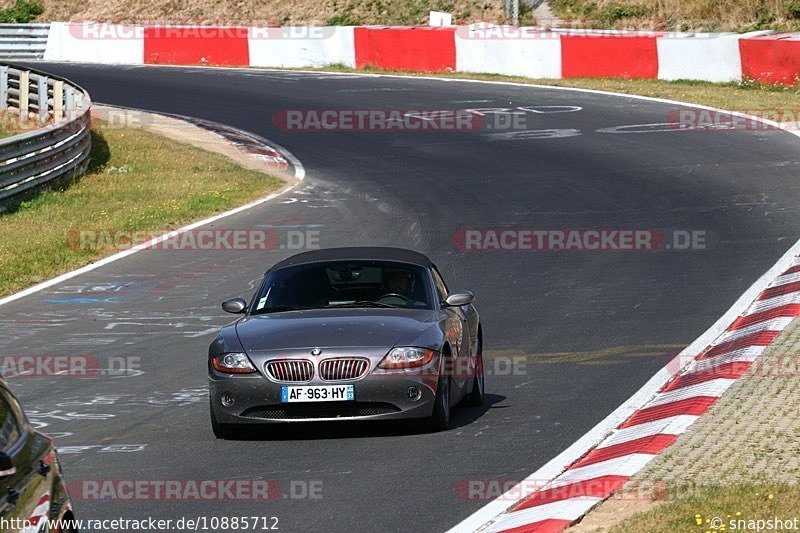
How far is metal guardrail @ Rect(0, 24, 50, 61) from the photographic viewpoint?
165 ft

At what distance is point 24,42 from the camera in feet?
165

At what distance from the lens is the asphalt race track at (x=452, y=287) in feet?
30.5

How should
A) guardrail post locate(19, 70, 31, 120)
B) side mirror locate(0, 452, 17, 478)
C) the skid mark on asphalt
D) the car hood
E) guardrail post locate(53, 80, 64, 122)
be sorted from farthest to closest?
guardrail post locate(19, 70, 31, 120) → guardrail post locate(53, 80, 64, 122) → the skid mark on asphalt → the car hood → side mirror locate(0, 452, 17, 478)

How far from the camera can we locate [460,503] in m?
8.27

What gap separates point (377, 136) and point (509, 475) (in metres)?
21.5

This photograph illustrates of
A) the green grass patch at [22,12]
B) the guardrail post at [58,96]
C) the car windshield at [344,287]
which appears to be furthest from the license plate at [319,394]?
the green grass patch at [22,12]

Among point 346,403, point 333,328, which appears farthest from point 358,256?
point 346,403

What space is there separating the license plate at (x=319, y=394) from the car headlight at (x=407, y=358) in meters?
0.30

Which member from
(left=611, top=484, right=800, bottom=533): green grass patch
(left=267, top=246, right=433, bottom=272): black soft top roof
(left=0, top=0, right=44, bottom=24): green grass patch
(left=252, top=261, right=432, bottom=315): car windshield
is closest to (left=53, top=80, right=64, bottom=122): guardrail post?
(left=267, top=246, right=433, bottom=272): black soft top roof

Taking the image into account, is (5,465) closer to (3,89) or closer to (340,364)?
(340,364)

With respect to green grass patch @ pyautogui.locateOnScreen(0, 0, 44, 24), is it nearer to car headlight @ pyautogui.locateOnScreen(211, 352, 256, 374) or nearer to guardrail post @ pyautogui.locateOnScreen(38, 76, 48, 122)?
guardrail post @ pyautogui.locateOnScreen(38, 76, 48, 122)

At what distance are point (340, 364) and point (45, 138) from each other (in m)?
15.1

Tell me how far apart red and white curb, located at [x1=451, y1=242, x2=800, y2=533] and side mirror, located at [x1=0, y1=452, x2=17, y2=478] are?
9.45 ft

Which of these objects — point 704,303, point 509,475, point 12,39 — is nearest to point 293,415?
point 509,475
